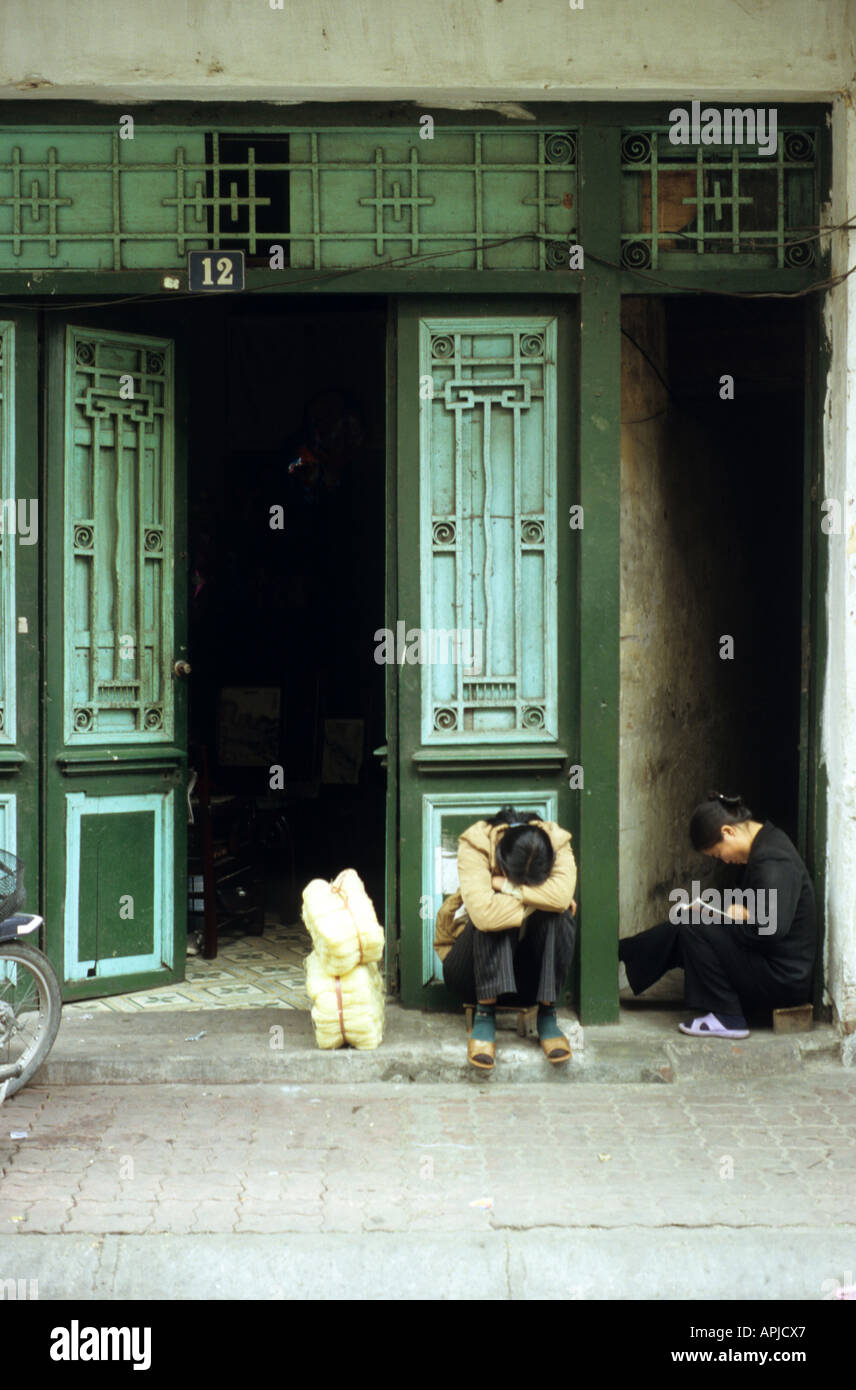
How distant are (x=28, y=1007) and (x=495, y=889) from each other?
203 centimetres

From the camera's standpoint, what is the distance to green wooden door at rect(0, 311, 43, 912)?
611 cm

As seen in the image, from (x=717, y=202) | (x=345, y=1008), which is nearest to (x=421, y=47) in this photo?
(x=717, y=202)

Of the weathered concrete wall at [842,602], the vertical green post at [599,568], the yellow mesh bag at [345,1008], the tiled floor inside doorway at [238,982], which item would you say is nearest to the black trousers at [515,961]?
the vertical green post at [599,568]

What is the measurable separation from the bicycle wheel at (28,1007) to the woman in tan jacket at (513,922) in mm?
1665

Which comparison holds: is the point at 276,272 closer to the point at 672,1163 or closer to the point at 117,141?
the point at 117,141

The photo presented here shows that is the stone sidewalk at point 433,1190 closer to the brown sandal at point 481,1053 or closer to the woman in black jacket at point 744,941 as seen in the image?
the brown sandal at point 481,1053

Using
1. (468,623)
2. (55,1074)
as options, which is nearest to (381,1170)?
(55,1074)

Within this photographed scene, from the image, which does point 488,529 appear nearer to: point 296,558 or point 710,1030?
point 710,1030

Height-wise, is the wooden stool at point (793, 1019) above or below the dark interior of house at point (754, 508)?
below

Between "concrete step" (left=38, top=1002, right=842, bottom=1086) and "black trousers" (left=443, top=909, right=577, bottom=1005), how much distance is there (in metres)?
0.25

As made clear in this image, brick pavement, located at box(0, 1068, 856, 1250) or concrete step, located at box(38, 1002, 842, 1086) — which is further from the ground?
concrete step, located at box(38, 1002, 842, 1086)

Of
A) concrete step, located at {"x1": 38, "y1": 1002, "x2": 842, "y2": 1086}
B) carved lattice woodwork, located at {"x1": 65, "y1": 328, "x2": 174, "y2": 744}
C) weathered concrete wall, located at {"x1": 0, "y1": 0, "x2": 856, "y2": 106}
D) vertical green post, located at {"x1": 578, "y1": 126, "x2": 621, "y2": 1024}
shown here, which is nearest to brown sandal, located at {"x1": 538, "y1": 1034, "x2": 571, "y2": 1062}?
concrete step, located at {"x1": 38, "y1": 1002, "x2": 842, "y2": 1086}

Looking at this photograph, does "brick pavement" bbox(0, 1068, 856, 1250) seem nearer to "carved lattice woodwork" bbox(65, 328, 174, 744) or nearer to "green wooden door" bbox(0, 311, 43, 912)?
"green wooden door" bbox(0, 311, 43, 912)

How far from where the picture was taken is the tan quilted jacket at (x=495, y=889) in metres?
5.59
